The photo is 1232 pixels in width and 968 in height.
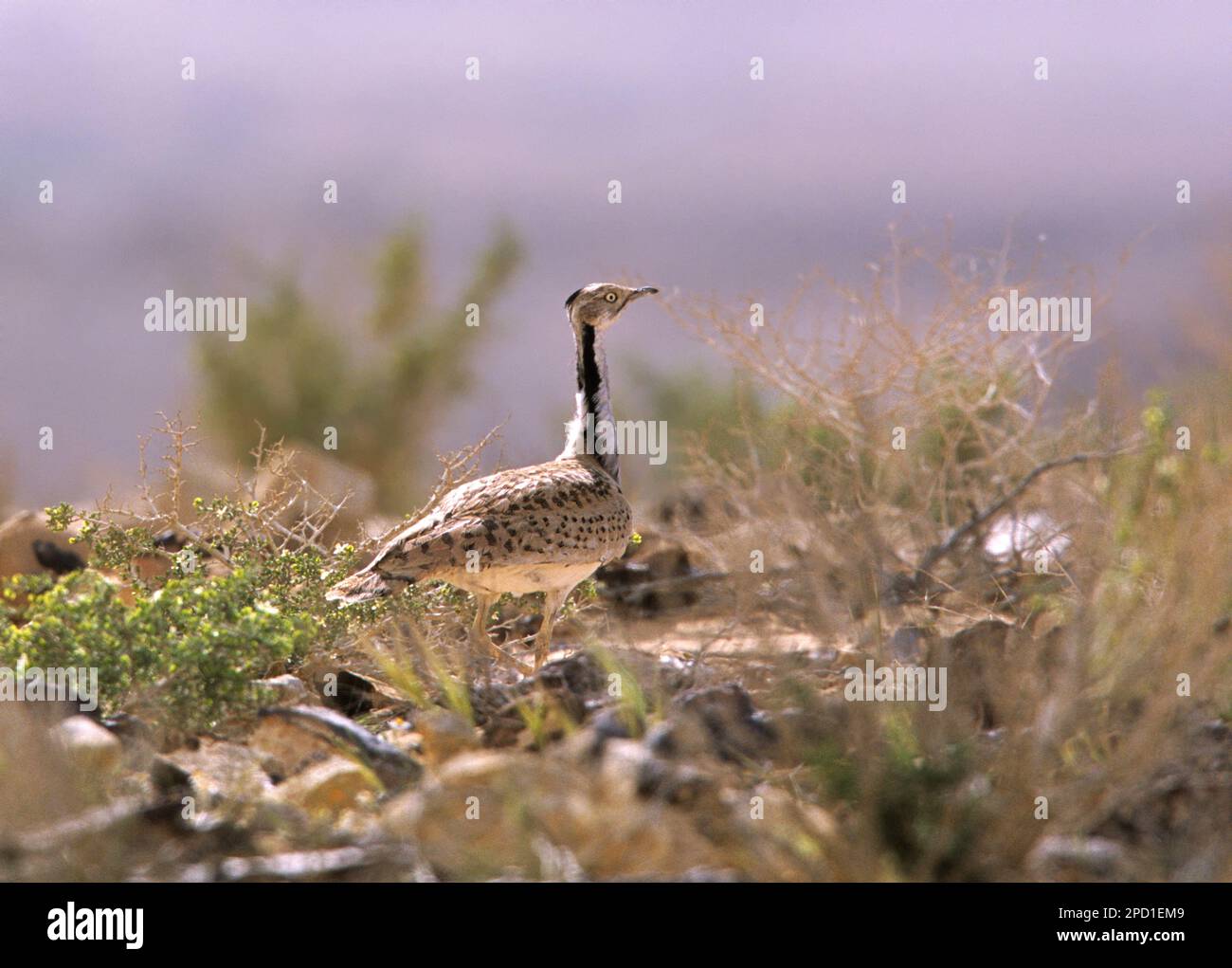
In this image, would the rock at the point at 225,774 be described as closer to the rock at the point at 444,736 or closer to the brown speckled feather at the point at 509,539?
the rock at the point at 444,736

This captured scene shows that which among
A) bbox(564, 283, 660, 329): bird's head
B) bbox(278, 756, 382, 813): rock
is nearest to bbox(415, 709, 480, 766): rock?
bbox(278, 756, 382, 813): rock

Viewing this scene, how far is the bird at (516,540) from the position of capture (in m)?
5.21

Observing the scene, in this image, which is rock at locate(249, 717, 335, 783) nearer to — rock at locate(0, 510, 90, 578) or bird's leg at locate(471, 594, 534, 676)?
bird's leg at locate(471, 594, 534, 676)

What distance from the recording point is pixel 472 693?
5.02 meters

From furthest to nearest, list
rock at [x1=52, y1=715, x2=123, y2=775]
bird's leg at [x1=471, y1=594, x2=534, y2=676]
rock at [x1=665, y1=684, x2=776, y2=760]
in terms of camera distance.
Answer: bird's leg at [x1=471, y1=594, x2=534, y2=676] < rock at [x1=52, y1=715, x2=123, y2=775] < rock at [x1=665, y1=684, x2=776, y2=760]

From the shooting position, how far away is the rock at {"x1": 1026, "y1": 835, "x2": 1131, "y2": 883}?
129 inches

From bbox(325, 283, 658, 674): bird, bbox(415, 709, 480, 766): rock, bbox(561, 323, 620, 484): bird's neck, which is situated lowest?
bbox(415, 709, 480, 766): rock

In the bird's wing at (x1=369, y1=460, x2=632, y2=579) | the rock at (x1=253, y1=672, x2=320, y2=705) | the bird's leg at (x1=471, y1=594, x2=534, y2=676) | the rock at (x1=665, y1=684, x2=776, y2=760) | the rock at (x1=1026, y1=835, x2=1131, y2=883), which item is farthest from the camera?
the bird's leg at (x1=471, y1=594, x2=534, y2=676)

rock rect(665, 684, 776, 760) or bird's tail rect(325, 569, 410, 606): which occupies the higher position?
bird's tail rect(325, 569, 410, 606)
